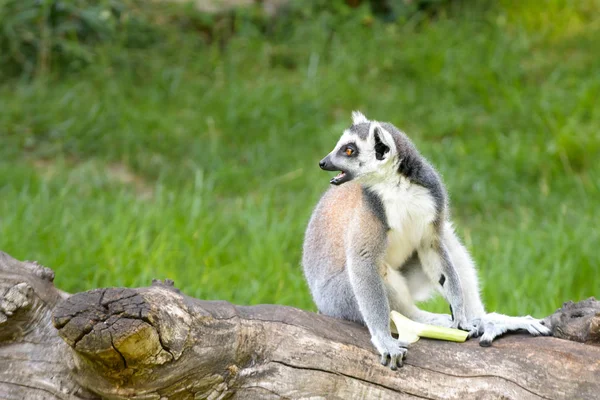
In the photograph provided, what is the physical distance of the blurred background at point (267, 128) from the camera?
5762 millimetres

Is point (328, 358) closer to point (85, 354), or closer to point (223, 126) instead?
point (85, 354)

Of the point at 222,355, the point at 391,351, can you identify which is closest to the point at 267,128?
the point at 391,351

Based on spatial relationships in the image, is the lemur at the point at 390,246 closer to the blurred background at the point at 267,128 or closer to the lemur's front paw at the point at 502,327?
the lemur's front paw at the point at 502,327

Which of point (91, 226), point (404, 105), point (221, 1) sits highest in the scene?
point (221, 1)

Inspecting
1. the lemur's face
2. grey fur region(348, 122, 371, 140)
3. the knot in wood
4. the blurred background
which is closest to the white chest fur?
the lemur's face

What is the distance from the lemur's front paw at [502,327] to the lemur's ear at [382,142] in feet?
2.86

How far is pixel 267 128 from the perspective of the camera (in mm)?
8633

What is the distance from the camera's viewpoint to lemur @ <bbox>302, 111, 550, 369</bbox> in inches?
137

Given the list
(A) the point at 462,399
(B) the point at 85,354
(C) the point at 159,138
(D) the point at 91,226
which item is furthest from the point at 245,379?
(C) the point at 159,138

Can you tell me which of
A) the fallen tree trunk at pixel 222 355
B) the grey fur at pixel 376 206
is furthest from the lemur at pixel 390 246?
the fallen tree trunk at pixel 222 355

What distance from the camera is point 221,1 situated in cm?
1024

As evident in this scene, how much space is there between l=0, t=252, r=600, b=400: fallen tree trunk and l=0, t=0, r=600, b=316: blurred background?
1.95 meters

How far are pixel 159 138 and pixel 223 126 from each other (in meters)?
0.74

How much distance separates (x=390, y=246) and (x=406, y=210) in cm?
20
